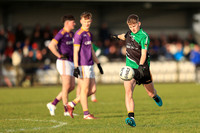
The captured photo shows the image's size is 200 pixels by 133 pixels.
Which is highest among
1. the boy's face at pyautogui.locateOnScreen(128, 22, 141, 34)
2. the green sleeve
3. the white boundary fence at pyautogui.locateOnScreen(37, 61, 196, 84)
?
the boy's face at pyautogui.locateOnScreen(128, 22, 141, 34)

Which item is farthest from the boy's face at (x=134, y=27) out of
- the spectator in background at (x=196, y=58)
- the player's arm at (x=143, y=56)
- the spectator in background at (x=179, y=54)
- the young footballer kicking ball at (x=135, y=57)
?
the spectator in background at (x=179, y=54)

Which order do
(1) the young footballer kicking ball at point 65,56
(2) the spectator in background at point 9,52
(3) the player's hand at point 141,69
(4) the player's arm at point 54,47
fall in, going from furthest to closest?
1. (2) the spectator in background at point 9,52
2. (1) the young footballer kicking ball at point 65,56
3. (4) the player's arm at point 54,47
4. (3) the player's hand at point 141,69

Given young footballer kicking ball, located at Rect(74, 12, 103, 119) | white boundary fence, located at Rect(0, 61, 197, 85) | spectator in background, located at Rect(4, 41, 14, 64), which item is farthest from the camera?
white boundary fence, located at Rect(0, 61, 197, 85)

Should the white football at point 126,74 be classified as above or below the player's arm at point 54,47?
below

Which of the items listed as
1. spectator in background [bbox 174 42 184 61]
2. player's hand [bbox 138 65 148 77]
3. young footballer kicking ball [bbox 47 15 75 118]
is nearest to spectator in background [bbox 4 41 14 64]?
spectator in background [bbox 174 42 184 61]

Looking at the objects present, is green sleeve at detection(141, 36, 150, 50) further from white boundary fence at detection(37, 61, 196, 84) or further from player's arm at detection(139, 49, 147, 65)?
white boundary fence at detection(37, 61, 196, 84)

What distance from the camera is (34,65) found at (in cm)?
2428

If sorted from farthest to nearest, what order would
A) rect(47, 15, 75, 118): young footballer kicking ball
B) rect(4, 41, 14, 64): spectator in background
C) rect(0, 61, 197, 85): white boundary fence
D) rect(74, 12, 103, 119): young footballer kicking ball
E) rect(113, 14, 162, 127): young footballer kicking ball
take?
rect(0, 61, 197, 85): white boundary fence
rect(4, 41, 14, 64): spectator in background
rect(47, 15, 75, 118): young footballer kicking ball
rect(74, 12, 103, 119): young footballer kicking ball
rect(113, 14, 162, 127): young footballer kicking ball

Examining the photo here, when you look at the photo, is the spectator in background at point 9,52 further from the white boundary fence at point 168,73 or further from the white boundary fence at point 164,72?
the white boundary fence at point 168,73

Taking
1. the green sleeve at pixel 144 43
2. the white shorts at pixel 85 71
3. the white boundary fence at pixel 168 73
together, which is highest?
the green sleeve at pixel 144 43

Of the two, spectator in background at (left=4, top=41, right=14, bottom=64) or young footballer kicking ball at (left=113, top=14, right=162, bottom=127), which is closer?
young footballer kicking ball at (left=113, top=14, right=162, bottom=127)

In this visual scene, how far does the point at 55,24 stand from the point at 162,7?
765cm

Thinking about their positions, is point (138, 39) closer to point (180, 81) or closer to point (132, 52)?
point (132, 52)

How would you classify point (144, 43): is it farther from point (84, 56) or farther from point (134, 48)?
point (84, 56)
